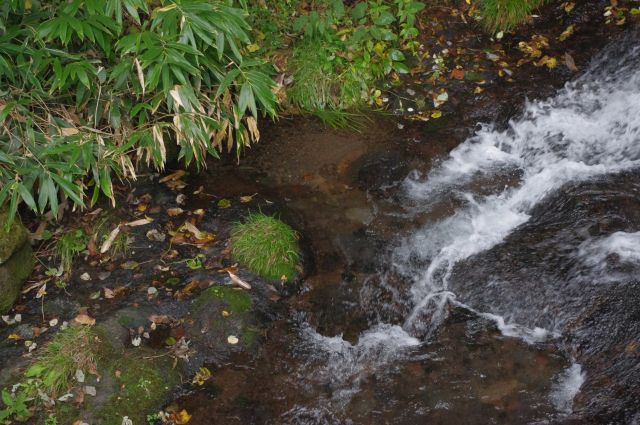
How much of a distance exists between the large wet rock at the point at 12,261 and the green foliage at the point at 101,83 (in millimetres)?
354

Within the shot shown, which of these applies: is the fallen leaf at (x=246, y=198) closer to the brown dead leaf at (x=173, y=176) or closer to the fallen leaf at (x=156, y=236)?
the brown dead leaf at (x=173, y=176)

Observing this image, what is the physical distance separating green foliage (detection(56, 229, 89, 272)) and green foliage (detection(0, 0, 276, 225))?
51 centimetres

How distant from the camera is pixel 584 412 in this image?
3859mm

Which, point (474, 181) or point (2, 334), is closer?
point (2, 334)

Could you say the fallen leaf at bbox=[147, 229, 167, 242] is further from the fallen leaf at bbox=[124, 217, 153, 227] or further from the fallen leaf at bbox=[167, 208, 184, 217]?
the fallen leaf at bbox=[167, 208, 184, 217]

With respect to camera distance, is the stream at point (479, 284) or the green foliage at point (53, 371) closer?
the green foliage at point (53, 371)

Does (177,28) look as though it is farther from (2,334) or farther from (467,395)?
(467,395)

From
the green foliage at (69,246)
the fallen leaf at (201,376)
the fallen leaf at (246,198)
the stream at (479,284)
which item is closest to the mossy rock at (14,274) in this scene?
the green foliage at (69,246)

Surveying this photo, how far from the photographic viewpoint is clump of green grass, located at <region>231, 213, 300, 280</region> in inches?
193

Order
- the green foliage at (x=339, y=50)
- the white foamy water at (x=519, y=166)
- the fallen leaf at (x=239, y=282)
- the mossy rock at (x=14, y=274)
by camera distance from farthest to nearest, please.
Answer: the green foliage at (x=339, y=50)
the white foamy water at (x=519, y=166)
the fallen leaf at (x=239, y=282)
the mossy rock at (x=14, y=274)

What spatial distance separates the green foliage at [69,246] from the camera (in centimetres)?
493

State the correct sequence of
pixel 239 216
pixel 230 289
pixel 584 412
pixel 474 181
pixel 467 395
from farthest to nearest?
1. pixel 474 181
2. pixel 239 216
3. pixel 230 289
4. pixel 467 395
5. pixel 584 412

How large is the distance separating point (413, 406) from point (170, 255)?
2.39m

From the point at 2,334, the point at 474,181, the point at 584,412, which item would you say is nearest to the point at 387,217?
the point at 474,181
